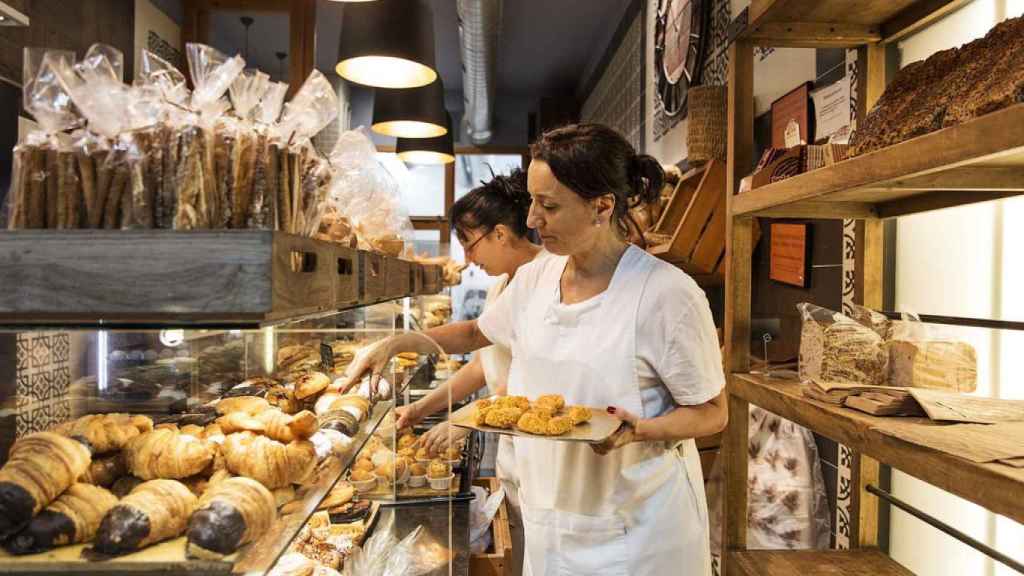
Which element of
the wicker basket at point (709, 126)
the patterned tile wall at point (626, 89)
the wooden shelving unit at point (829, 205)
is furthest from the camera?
the patterned tile wall at point (626, 89)

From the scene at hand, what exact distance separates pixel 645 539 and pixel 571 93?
23.6 feet

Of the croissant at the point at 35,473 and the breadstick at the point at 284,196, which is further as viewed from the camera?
the breadstick at the point at 284,196

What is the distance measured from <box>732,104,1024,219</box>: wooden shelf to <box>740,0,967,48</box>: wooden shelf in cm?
44

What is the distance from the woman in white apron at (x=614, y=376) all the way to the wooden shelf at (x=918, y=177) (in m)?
0.34

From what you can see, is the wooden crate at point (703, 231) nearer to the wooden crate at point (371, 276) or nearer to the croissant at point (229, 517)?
the wooden crate at point (371, 276)

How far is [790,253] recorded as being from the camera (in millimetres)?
2479

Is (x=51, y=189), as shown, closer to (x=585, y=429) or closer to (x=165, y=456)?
(x=165, y=456)

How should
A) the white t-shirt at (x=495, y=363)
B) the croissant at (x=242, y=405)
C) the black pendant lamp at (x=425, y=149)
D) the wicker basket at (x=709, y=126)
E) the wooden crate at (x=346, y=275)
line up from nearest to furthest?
1. the wooden crate at (x=346, y=275)
2. the croissant at (x=242, y=405)
3. the white t-shirt at (x=495, y=363)
4. the wicker basket at (x=709, y=126)
5. the black pendant lamp at (x=425, y=149)

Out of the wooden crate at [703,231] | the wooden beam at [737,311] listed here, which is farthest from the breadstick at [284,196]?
the wooden crate at [703,231]

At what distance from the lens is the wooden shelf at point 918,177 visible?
36.5 inches

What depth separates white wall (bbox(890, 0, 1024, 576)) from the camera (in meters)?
1.46

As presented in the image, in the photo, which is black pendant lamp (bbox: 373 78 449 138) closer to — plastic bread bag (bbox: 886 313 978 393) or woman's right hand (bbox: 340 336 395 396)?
woman's right hand (bbox: 340 336 395 396)

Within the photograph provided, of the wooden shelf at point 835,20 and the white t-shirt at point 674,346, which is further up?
the wooden shelf at point 835,20

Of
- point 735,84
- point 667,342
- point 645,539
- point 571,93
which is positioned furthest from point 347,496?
point 571,93
